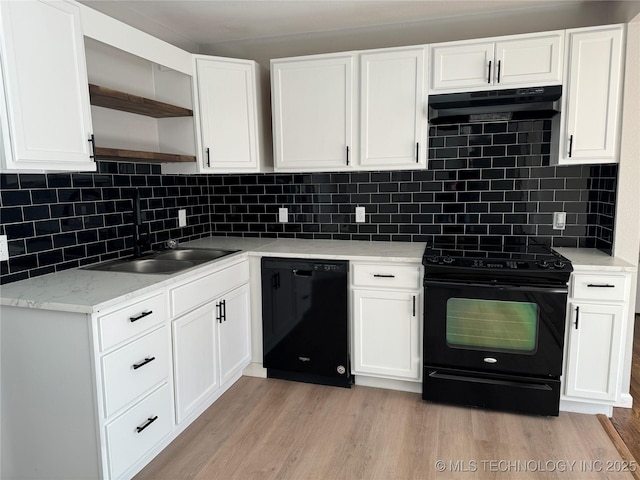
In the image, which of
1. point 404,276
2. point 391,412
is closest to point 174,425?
point 391,412

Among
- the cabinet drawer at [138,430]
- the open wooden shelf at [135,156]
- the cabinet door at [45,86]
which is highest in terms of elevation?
the cabinet door at [45,86]

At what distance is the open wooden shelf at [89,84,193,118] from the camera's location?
86.8 inches

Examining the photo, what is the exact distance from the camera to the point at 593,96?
254cm

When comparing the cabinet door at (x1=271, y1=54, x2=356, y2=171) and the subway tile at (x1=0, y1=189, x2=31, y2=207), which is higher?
the cabinet door at (x1=271, y1=54, x2=356, y2=171)

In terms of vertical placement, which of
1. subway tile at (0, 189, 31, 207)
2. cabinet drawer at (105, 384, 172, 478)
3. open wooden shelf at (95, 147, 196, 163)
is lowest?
cabinet drawer at (105, 384, 172, 478)

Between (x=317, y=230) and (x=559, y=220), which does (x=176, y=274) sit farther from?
(x=559, y=220)

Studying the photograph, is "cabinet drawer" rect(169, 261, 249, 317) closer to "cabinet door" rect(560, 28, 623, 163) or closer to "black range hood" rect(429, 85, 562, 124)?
"black range hood" rect(429, 85, 562, 124)

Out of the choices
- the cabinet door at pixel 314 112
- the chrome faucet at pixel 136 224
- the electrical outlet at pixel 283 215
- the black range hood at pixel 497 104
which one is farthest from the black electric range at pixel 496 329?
the chrome faucet at pixel 136 224

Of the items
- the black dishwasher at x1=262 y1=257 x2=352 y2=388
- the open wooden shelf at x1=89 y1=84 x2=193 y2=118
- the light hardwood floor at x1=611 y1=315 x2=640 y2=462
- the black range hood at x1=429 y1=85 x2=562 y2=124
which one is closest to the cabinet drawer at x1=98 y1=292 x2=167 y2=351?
the black dishwasher at x1=262 y1=257 x2=352 y2=388

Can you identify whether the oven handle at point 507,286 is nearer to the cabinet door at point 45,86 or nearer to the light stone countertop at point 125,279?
the light stone countertop at point 125,279

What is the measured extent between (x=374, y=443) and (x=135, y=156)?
2.02m

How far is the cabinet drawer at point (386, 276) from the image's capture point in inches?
106

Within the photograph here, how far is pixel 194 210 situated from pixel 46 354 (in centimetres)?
181

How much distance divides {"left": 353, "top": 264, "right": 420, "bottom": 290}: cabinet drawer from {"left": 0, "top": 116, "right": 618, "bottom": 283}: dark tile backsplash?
2.04ft
